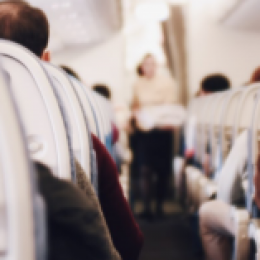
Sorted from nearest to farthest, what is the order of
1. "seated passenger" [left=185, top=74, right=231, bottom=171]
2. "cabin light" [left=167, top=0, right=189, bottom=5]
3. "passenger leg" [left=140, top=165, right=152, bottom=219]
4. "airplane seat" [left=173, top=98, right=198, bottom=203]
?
"seated passenger" [left=185, top=74, right=231, bottom=171] < "airplane seat" [left=173, top=98, right=198, bottom=203] < "passenger leg" [left=140, top=165, right=152, bottom=219] < "cabin light" [left=167, top=0, right=189, bottom=5]

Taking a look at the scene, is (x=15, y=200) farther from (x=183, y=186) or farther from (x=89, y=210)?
(x=183, y=186)

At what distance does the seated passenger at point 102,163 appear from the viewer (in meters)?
1.02

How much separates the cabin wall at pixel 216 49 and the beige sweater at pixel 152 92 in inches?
13.4

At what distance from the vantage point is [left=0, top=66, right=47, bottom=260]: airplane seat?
563mm

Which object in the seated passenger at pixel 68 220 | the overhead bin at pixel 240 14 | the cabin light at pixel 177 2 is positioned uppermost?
the cabin light at pixel 177 2

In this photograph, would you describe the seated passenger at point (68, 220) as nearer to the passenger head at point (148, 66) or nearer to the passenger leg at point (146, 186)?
the passenger leg at point (146, 186)

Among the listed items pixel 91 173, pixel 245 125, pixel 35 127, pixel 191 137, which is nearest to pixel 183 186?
pixel 191 137

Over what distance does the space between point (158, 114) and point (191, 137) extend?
38cm

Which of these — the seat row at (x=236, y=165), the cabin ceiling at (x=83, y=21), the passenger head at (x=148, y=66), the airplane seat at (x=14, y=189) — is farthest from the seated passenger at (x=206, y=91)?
the airplane seat at (x=14, y=189)

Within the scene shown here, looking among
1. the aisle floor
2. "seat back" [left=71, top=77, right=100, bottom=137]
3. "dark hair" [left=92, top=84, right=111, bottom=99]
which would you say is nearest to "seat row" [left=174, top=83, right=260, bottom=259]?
the aisle floor

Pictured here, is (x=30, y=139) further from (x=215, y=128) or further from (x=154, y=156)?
(x=154, y=156)

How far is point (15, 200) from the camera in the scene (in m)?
0.57

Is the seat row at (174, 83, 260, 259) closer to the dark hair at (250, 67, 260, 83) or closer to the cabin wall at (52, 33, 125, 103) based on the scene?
the dark hair at (250, 67, 260, 83)

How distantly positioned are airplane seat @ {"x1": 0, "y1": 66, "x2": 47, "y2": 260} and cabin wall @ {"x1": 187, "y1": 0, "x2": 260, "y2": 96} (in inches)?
65.7
